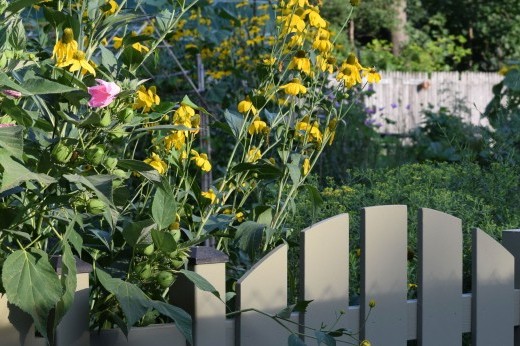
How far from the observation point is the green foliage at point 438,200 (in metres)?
2.63

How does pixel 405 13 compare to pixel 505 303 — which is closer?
pixel 505 303

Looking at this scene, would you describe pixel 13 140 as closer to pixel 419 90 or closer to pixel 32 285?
pixel 32 285

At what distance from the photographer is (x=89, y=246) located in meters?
1.84

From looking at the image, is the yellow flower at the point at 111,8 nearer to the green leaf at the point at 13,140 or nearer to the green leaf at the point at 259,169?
the green leaf at the point at 259,169

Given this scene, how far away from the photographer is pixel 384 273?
6.66 feet

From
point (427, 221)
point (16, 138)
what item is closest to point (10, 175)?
point (16, 138)

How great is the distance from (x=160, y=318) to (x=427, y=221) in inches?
24.6

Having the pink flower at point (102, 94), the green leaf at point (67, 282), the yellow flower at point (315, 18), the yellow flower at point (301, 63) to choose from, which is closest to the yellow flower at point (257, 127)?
the yellow flower at point (301, 63)

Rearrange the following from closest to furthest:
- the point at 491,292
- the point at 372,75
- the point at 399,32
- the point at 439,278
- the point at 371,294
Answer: the point at 371,294
the point at 439,278
the point at 491,292
the point at 372,75
the point at 399,32

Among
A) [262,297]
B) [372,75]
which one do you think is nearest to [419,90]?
[372,75]

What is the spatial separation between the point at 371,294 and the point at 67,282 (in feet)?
2.42

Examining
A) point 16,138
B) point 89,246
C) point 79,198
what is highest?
point 16,138

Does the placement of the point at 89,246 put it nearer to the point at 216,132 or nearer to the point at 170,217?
the point at 170,217

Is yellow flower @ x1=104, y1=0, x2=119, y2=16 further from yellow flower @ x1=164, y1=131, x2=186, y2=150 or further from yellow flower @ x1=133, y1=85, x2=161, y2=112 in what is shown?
yellow flower @ x1=164, y1=131, x2=186, y2=150
